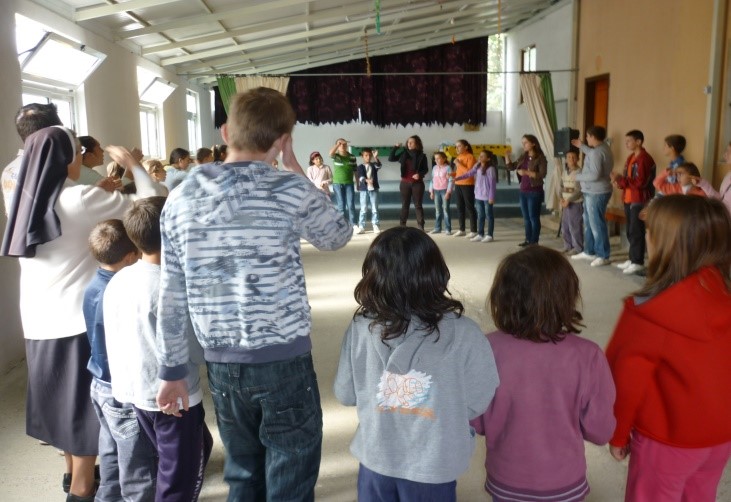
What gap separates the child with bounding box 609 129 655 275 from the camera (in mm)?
5613

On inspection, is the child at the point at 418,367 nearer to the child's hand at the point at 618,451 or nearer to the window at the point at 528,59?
the child's hand at the point at 618,451

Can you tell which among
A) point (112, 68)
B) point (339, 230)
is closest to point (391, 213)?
point (112, 68)

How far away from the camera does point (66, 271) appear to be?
213 cm

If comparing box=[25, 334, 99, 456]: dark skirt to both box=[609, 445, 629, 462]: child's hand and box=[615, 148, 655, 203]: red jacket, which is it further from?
box=[615, 148, 655, 203]: red jacket

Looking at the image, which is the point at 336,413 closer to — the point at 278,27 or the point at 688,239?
the point at 688,239

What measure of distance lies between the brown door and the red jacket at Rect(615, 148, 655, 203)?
105 inches

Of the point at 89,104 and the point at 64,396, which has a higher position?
the point at 89,104

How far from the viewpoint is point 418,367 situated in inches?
53.2

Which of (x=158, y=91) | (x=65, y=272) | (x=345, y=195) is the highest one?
(x=158, y=91)

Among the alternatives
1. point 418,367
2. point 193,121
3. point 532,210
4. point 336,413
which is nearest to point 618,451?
point 418,367

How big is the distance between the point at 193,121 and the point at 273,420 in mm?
11564

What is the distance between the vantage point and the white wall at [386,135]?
547 inches

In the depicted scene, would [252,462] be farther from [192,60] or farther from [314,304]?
[192,60]

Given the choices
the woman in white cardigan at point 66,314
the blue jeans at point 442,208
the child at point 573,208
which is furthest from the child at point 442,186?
the woman in white cardigan at point 66,314
